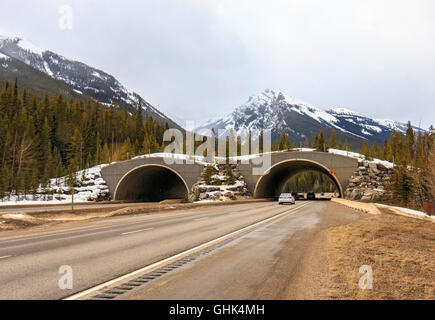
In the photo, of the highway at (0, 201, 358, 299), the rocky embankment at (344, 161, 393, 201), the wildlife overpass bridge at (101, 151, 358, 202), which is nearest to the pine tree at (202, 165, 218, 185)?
the wildlife overpass bridge at (101, 151, 358, 202)

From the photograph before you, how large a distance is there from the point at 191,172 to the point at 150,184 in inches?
682

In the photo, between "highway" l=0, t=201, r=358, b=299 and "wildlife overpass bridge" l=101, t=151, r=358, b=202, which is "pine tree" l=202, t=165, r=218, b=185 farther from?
"highway" l=0, t=201, r=358, b=299

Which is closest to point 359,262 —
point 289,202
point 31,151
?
point 289,202

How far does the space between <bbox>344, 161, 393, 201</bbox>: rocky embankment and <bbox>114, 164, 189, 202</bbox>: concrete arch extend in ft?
91.9

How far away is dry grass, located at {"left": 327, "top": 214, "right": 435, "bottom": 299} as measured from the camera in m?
5.25

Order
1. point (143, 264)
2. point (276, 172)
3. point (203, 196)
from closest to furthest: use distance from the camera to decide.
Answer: point (143, 264), point (203, 196), point (276, 172)

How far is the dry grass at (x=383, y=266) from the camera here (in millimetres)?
5246

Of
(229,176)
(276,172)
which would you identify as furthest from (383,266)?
(276,172)

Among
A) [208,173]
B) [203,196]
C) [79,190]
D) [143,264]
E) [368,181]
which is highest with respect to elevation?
[208,173]

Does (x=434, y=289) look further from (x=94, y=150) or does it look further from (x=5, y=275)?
(x=94, y=150)

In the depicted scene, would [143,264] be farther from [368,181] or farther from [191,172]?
[191,172]

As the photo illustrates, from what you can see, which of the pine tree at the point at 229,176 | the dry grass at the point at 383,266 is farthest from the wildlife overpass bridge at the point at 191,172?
the dry grass at the point at 383,266

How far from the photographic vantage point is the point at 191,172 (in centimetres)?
5941

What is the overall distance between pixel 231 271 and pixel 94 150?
3789 inches
